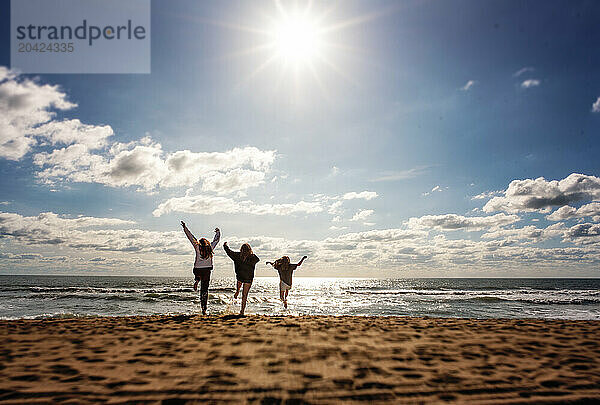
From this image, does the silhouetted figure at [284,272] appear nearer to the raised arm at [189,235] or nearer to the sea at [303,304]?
the sea at [303,304]

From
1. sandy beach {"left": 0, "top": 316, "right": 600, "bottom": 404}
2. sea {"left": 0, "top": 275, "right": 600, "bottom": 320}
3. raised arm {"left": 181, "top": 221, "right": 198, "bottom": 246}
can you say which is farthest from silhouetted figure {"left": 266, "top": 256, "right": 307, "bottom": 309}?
sandy beach {"left": 0, "top": 316, "right": 600, "bottom": 404}

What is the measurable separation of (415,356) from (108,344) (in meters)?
5.57

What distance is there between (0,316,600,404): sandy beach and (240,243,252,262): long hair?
2.42m

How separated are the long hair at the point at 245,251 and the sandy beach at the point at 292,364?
242 centimetres

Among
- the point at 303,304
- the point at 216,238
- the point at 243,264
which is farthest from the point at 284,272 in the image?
the point at 303,304

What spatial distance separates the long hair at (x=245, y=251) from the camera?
380 inches

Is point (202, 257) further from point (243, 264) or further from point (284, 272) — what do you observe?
point (284, 272)

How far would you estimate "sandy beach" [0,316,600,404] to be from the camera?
398 cm

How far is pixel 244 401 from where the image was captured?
3.76m

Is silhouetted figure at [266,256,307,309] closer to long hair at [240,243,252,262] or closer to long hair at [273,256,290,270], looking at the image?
long hair at [273,256,290,270]

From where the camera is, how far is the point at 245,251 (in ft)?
31.7

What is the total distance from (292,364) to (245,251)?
5.08 m

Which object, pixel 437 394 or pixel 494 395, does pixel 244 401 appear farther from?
pixel 494 395

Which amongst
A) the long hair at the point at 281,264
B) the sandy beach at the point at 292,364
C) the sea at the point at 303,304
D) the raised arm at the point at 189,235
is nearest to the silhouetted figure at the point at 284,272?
the long hair at the point at 281,264
